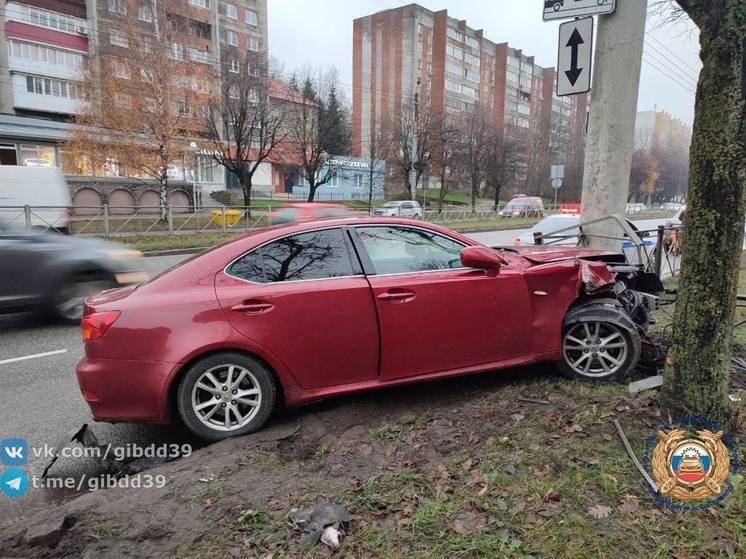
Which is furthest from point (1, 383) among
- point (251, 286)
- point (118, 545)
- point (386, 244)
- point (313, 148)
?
point (313, 148)

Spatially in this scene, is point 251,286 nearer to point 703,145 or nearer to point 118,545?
point 118,545

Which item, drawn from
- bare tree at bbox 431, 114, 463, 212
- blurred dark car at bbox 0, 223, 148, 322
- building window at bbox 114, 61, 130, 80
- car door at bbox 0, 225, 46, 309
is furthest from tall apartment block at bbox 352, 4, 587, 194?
car door at bbox 0, 225, 46, 309

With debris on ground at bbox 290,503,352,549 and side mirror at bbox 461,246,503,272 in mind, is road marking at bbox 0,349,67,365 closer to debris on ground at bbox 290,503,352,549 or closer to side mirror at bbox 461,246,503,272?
debris on ground at bbox 290,503,352,549

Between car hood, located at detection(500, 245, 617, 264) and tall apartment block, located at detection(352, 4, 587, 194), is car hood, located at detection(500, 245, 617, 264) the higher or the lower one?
the lower one

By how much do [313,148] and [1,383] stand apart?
96.5ft

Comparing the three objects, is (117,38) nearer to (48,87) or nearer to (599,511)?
(48,87)

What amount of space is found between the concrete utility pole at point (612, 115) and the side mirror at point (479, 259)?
8.65 ft

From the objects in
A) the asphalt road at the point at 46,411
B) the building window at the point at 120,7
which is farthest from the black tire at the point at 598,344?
the building window at the point at 120,7

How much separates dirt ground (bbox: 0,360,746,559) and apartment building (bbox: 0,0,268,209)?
24318 millimetres

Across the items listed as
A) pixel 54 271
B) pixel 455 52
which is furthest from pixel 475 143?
pixel 54 271

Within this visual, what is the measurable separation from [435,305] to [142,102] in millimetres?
22071

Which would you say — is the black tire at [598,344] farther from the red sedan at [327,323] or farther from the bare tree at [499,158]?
the bare tree at [499,158]

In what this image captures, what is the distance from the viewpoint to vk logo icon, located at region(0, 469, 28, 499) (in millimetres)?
3336

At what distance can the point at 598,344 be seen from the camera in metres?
4.39
